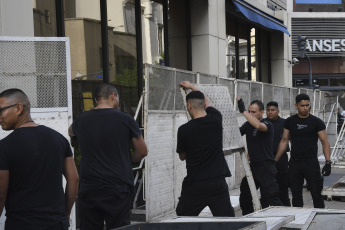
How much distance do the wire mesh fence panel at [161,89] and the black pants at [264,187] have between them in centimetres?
170

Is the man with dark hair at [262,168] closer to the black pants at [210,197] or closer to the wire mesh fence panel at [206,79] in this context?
the black pants at [210,197]

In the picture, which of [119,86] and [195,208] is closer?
[195,208]

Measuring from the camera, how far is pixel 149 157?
29.7 ft

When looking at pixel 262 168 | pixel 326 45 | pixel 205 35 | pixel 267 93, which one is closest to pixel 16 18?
pixel 262 168

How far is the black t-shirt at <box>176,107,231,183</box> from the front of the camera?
647cm

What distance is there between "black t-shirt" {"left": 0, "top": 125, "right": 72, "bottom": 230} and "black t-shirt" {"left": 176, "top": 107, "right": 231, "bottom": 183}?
91.5 inches

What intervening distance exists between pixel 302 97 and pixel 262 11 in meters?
10.4

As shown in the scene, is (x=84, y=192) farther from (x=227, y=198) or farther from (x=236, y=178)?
(x=236, y=178)

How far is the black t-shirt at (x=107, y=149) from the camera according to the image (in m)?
5.63

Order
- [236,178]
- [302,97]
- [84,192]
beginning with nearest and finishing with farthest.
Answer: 1. [84,192]
2. [302,97]
3. [236,178]

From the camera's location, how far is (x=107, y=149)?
18.5 ft

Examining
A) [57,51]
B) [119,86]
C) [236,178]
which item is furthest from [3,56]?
[236,178]

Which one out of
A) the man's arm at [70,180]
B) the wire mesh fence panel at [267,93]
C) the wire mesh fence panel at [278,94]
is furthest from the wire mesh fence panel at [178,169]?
the wire mesh fence panel at [278,94]

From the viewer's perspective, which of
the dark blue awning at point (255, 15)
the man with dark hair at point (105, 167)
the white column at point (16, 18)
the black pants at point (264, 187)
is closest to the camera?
the man with dark hair at point (105, 167)
